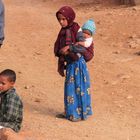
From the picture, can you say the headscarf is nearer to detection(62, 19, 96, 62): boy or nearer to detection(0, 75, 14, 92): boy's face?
detection(62, 19, 96, 62): boy

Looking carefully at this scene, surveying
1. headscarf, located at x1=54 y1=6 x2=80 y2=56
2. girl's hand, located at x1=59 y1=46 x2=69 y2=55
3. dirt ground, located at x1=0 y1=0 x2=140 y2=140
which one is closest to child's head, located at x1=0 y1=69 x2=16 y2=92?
dirt ground, located at x1=0 y1=0 x2=140 y2=140

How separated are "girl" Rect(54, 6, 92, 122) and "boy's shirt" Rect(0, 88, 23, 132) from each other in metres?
1.00

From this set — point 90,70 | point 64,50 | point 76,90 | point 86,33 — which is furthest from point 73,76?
point 90,70

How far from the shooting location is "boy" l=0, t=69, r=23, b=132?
601 centimetres

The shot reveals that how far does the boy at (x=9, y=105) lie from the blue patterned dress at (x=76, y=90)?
39.6 inches

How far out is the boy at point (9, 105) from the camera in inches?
237

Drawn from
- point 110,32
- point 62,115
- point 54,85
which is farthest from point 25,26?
point 62,115

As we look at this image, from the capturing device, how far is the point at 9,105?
6.01 meters

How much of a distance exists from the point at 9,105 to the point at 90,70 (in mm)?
3725

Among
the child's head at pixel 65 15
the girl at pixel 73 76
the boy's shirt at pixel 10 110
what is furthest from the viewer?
the girl at pixel 73 76

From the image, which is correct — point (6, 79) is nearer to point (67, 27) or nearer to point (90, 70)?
point (67, 27)

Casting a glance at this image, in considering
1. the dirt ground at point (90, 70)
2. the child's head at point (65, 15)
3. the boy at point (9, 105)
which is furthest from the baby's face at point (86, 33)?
the boy at point (9, 105)

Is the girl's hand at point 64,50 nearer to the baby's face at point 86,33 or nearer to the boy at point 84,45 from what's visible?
the boy at point 84,45

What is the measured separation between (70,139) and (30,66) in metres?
3.60
